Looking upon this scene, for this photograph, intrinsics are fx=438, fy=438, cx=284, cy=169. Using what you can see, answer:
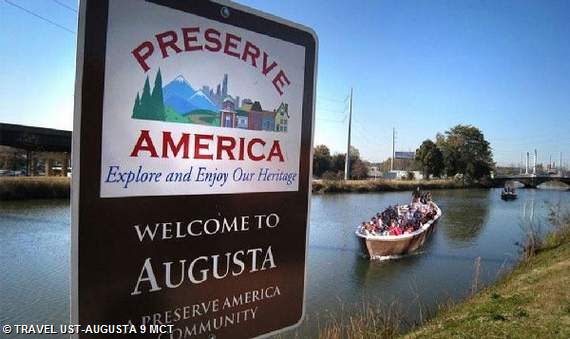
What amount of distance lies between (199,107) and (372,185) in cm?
5672

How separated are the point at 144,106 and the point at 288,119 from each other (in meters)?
0.63

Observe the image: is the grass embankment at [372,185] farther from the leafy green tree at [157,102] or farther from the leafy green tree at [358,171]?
the leafy green tree at [157,102]

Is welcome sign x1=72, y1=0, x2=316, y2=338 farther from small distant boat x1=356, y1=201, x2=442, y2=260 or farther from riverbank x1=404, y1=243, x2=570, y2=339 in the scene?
small distant boat x1=356, y1=201, x2=442, y2=260

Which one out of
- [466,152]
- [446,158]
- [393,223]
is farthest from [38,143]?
[466,152]

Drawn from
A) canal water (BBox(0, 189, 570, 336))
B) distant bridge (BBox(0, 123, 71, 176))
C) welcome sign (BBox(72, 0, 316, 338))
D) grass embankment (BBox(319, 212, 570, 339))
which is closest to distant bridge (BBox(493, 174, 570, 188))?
canal water (BBox(0, 189, 570, 336))

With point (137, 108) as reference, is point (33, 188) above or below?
below

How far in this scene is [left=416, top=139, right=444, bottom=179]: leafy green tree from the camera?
3123 inches

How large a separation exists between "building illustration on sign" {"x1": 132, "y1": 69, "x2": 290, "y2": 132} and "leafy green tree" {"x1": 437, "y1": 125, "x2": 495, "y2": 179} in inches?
3372

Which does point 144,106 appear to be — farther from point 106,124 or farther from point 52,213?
point 52,213

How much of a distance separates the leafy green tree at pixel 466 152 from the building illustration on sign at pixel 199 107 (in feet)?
281

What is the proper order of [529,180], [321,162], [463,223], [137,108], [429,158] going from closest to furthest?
[137,108] → [463,223] → [321,162] → [429,158] → [529,180]

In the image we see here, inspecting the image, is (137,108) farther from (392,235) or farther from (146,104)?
(392,235)

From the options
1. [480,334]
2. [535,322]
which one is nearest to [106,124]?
[480,334]

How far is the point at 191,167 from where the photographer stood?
1.56 m
